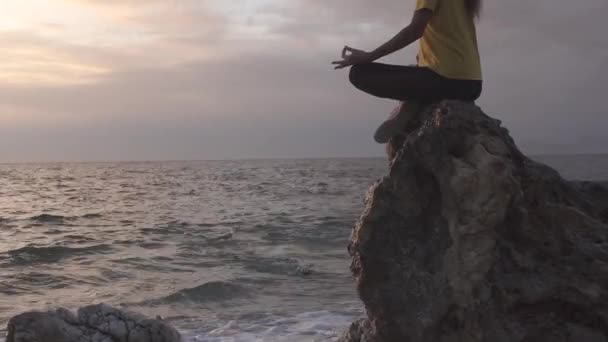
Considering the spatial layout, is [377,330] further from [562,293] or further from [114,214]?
[114,214]

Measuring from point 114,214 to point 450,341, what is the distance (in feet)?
57.8

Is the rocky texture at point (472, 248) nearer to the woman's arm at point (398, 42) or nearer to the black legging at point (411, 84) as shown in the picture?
the black legging at point (411, 84)

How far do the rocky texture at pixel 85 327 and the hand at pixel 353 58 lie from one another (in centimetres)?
320

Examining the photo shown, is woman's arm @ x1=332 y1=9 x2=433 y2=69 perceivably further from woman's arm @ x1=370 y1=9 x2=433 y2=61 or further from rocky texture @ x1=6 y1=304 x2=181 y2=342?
rocky texture @ x1=6 y1=304 x2=181 y2=342

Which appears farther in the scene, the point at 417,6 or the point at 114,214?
the point at 114,214

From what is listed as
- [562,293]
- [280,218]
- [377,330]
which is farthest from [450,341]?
[280,218]

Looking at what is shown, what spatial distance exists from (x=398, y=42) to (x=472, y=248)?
4.45ft

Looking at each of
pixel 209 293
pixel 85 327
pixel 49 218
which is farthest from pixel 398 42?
pixel 49 218

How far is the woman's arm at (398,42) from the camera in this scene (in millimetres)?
4012

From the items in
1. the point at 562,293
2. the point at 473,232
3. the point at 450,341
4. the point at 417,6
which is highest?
the point at 417,6

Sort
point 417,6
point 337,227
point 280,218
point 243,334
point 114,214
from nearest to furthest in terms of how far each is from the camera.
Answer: point 417,6 < point 243,334 < point 337,227 < point 280,218 < point 114,214

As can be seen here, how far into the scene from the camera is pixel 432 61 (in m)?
4.16

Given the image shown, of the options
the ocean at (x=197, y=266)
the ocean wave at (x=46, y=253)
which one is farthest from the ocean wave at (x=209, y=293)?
the ocean wave at (x=46, y=253)

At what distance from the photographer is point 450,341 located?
151 inches
